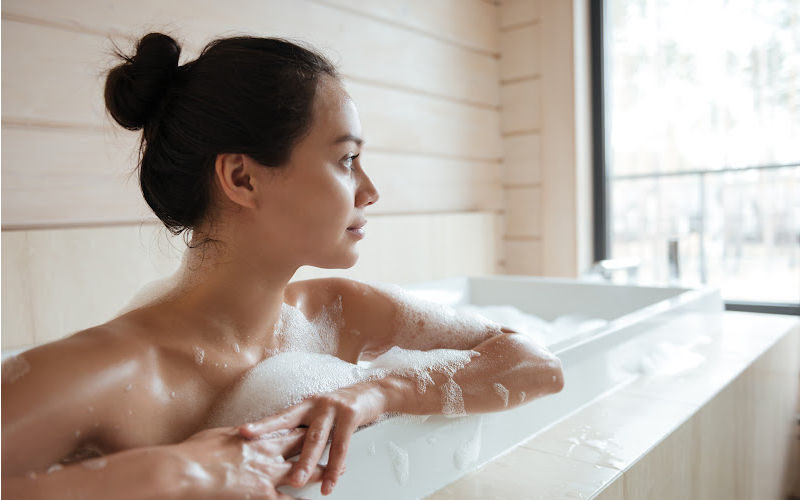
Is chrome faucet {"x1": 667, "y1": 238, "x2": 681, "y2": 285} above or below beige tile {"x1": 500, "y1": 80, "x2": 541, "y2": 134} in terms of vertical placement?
below

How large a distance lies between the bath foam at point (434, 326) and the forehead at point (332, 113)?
1.38 feet

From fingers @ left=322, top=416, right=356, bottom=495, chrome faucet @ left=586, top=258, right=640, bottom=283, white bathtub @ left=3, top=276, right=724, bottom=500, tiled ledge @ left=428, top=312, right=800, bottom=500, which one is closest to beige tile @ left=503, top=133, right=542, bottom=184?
chrome faucet @ left=586, top=258, right=640, bottom=283

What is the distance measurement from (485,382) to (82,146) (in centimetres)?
121

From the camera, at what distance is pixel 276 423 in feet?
2.26

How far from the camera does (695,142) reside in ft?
8.97

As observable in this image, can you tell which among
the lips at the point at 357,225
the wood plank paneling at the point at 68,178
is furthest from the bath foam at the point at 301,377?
the wood plank paneling at the point at 68,178

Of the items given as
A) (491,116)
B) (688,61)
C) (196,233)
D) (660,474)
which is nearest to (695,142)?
(688,61)

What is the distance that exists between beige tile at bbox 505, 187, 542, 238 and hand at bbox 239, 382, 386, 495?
241cm

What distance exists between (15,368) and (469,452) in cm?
63

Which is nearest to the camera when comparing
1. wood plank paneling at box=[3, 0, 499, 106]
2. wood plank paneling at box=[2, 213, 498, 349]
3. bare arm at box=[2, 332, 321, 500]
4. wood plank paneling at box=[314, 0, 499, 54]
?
bare arm at box=[2, 332, 321, 500]

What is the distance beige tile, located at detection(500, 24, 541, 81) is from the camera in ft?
9.98

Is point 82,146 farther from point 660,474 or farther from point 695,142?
point 695,142

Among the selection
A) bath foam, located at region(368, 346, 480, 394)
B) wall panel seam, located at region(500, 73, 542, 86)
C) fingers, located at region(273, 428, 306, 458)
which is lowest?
fingers, located at region(273, 428, 306, 458)

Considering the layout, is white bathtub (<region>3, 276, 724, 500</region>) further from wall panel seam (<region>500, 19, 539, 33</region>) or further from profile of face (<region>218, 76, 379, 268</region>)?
wall panel seam (<region>500, 19, 539, 33</region>)
